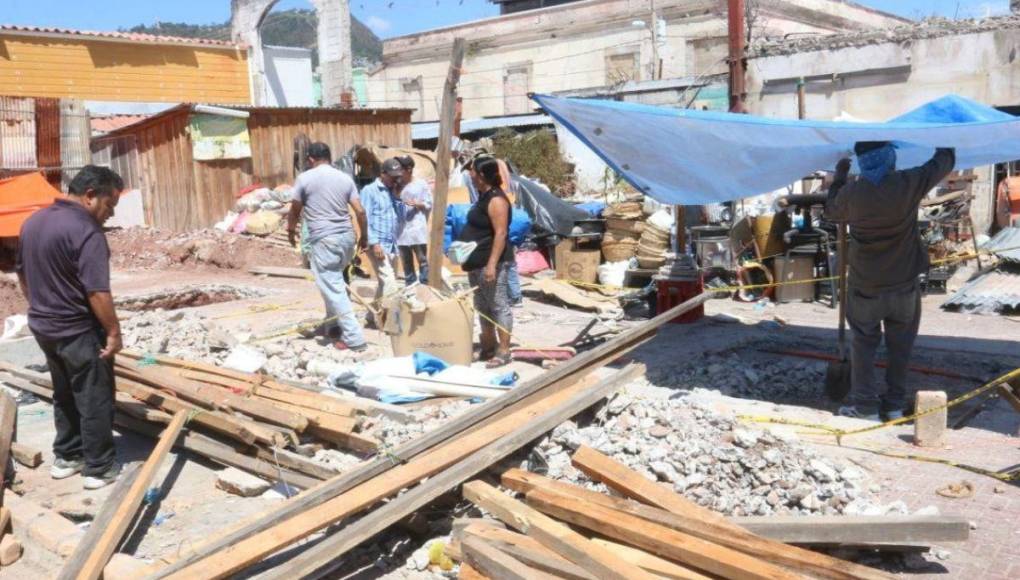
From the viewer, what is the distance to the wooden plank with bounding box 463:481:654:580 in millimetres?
3502

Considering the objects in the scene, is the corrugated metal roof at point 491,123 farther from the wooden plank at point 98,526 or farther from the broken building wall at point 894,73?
the wooden plank at point 98,526

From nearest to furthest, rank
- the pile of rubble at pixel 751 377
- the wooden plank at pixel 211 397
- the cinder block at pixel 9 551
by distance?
the cinder block at pixel 9 551 → the wooden plank at pixel 211 397 → the pile of rubble at pixel 751 377

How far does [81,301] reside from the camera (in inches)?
204

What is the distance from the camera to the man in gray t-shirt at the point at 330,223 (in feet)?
26.2

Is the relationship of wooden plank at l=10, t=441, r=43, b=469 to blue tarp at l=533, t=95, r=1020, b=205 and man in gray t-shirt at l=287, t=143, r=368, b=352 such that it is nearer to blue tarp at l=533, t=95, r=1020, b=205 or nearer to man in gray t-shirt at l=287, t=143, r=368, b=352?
man in gray t-shirt at l=287, t=143, r=368, b=352

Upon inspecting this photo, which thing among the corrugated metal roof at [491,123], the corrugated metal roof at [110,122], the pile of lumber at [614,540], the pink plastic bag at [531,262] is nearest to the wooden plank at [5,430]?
the pile of lumber at [614,540]

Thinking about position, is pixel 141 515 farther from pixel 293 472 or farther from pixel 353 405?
pixel 353 405

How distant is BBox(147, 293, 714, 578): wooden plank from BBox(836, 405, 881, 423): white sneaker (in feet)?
4.24

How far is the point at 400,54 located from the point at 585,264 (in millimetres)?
26105

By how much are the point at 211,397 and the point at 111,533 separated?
1.69 meters

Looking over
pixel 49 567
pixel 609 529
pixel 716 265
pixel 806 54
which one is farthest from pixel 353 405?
pixel 806 54

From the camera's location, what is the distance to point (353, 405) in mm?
5984

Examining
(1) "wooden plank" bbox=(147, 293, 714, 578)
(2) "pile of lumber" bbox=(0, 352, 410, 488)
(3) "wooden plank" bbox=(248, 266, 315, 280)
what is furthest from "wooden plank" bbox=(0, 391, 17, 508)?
(3) "wooden plank" bbox=(248, 266, 315, 280)

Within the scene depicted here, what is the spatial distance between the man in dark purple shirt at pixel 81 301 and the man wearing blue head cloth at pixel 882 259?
4782mm
